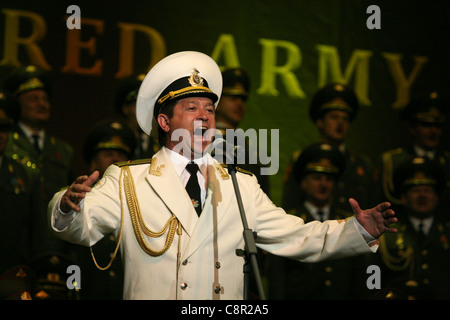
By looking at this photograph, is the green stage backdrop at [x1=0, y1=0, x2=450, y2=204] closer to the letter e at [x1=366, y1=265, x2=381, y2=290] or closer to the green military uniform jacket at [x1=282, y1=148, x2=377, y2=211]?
the green military uniform jacket at [x1=282, y1=148, x2=377, y2=211]

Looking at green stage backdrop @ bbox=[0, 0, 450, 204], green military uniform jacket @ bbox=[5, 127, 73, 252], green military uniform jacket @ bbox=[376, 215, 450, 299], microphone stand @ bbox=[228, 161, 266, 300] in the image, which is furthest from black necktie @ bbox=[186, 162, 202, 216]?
green stage backdrop @ bbox=[0, 0, 450, 204]

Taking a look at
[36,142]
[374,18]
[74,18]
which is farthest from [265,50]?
[36,142]

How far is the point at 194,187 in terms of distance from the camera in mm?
3307

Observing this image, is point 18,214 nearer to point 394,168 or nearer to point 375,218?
point 375,218

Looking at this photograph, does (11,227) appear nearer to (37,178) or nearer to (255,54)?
(37,178)

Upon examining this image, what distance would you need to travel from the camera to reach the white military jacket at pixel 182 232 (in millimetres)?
3068

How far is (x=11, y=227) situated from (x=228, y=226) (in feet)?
8.80

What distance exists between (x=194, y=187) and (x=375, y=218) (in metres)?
0.84

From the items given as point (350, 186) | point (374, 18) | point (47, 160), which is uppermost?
point (374, 18)

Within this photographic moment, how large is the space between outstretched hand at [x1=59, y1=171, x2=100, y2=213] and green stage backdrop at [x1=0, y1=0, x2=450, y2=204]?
11.0ft

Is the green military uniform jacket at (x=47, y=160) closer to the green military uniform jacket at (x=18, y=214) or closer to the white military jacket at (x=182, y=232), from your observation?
the green military uniform jacket at (x=18, y=214)

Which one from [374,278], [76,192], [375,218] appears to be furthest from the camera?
[374,278]

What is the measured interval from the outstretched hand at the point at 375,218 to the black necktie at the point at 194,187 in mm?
690
